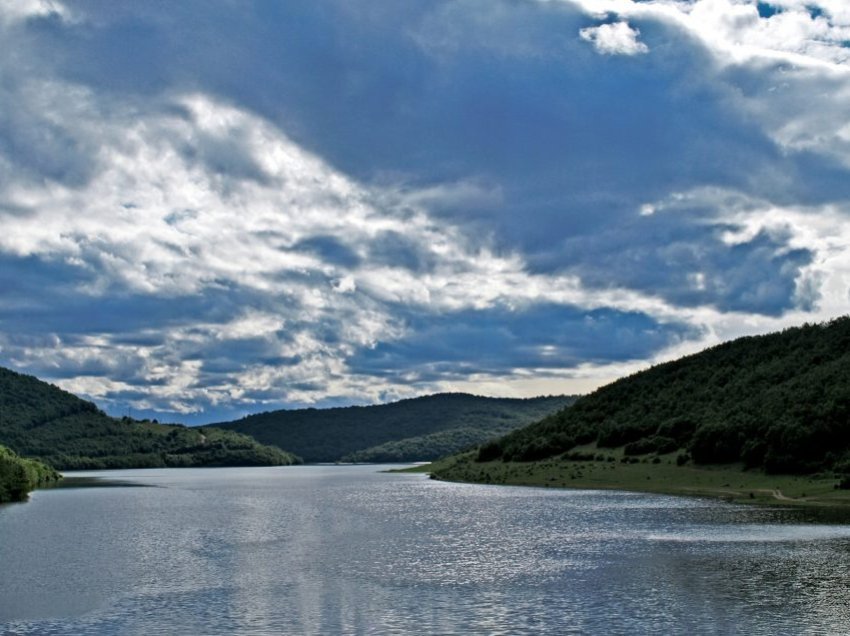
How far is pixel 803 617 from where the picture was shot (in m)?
37.4

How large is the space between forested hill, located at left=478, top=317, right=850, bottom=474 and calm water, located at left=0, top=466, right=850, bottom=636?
91.6 ft

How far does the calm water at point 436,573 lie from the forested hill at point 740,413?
2793cm

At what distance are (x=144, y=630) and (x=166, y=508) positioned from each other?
7944cm

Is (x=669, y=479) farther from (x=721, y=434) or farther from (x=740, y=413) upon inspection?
(x=740, y=413)

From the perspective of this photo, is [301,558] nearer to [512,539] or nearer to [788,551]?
[512,539]

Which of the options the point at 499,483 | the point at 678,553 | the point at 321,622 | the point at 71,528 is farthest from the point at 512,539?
the point at 499,483

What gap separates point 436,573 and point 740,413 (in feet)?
314

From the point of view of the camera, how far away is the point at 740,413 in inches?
5335

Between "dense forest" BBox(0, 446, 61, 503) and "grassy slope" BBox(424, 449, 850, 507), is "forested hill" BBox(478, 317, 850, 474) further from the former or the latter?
"dense forest" BBox(0, 446, 61, 503)

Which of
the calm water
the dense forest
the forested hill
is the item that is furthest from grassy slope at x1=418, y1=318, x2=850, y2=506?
the dense forest

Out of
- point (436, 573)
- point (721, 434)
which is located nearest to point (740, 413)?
point (721, 434)

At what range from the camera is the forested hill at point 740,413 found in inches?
4496

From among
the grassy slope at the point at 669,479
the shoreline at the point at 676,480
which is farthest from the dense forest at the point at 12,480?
the grassy slope at the point at 669,479

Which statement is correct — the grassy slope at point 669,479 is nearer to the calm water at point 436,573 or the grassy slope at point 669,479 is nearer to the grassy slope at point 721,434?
the grassy slope at point 721,434
